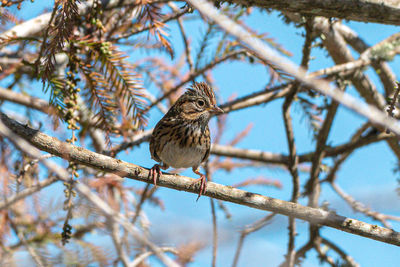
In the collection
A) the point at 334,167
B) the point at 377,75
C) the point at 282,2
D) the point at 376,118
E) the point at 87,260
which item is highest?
the point at 377,75

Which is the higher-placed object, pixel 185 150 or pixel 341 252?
pixel 185 150

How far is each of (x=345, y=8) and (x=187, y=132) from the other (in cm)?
157

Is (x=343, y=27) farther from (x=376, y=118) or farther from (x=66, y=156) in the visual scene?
(x=376, y=118)

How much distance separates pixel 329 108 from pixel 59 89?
244 cm

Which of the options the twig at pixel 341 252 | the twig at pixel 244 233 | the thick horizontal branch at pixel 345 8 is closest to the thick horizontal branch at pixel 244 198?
the twig at pixel 244 233

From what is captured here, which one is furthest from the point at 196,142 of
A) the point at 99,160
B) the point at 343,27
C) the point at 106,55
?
the point at 343,27

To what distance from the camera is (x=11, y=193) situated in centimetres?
270

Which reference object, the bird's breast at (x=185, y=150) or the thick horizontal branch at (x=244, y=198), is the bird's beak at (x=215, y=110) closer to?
the bird's breast at (x=185, y=150)

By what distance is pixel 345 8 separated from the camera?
2711mm

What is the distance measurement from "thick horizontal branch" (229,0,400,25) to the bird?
1.19m

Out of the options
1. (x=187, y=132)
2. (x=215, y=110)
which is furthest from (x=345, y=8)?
(x=187, y=132)

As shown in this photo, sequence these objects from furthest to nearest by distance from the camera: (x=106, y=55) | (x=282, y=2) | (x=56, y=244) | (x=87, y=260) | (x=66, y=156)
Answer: (x=56, y=244) < (x=106, y=55) < (x=282, y=2) < (x=66, y=156) < (x=87, y=260)

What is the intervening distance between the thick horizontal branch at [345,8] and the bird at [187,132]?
3.90ft

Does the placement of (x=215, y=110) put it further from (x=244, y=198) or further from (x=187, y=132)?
(x=244, y=198)
